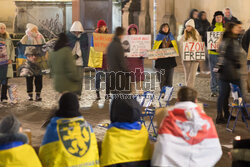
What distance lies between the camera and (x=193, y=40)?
1137 centimetres

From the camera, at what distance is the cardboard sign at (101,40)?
36.2ft

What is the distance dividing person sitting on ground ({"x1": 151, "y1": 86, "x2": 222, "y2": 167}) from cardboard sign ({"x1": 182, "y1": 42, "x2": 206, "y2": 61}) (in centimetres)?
639

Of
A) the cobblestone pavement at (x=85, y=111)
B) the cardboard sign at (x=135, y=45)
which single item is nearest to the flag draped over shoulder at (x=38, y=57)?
the cobblestone pavement at (x=85, y=111)

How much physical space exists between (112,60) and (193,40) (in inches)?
180

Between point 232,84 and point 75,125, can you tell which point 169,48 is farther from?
point 75,125

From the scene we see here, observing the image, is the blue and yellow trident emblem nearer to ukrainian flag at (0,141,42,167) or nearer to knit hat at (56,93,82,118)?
knit hat at (56,93,82,118)

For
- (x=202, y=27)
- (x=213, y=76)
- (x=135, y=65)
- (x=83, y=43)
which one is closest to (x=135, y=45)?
(x=135, y=65)

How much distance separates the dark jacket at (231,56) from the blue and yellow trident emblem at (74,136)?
381 centimetres

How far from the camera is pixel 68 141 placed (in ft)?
16.9

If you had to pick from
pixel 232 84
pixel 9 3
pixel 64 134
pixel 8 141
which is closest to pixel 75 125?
pixel 64 134

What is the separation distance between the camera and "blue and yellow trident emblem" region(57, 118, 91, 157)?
5.13 metres

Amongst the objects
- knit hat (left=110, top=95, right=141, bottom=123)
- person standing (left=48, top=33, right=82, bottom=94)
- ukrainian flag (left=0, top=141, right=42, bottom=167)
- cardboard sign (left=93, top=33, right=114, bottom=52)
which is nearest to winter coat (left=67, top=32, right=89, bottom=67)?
cardboard sign (left=93, top=33, right=114, bottom=52)

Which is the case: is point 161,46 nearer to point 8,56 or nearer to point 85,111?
point 85,111

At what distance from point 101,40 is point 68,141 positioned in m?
6.20
